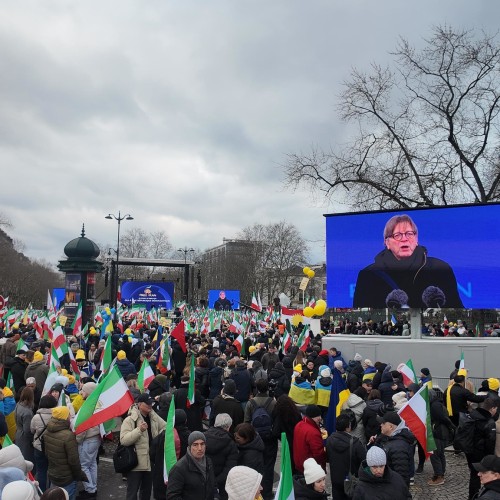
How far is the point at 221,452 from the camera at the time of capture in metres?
5.70

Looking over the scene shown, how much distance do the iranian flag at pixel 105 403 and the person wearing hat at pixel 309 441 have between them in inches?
84.5

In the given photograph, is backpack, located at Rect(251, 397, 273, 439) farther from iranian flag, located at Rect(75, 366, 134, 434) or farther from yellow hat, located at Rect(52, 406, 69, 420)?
yellow hat, located at Rect(52, 406, 69, 420)

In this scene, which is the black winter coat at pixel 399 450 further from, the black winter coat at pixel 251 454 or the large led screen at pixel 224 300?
the large led screen at pixel 224 300

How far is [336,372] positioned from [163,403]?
2639 millimetres

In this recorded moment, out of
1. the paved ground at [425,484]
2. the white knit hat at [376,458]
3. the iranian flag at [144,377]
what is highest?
the iranian flag at [144,377]

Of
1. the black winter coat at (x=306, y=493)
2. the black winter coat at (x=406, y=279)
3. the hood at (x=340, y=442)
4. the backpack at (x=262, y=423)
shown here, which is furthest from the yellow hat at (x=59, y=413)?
the black winter coat at (x=406, y=279)

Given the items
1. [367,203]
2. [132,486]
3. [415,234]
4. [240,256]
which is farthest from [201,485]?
[240,256]

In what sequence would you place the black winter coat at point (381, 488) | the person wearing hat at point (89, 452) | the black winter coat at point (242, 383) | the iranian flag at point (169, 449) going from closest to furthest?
the black winter coat at point (381, 488) → the iranian flag at point (169, 449) → the person wearing hat at point (89, 452) → the black winter coat at point (242, 383)

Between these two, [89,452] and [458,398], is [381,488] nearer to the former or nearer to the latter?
[89,452]

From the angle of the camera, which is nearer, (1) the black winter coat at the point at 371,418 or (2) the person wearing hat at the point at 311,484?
(2) the person wearing hat at the point at 311,484

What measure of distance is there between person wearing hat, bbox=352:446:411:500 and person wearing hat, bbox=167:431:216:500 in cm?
141

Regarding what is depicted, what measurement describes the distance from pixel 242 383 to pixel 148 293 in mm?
37320

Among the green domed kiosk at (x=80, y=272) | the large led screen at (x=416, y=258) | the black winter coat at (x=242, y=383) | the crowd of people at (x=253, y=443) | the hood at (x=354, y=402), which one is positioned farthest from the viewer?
A: the green domed kiosk at (x=80, y=272)

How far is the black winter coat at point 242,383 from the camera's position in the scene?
9.36 metres
